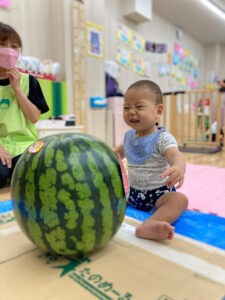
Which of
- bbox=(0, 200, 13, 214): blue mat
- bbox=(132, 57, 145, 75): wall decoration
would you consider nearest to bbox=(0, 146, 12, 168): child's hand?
bbox=(0, 200, 13, 214): blue mat

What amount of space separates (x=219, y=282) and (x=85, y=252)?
12.0 inches

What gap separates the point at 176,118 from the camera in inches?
174

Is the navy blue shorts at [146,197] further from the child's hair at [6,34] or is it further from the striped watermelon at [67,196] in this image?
the child's hair at [6,34]

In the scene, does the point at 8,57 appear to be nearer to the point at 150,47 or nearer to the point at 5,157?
the point at 5,157

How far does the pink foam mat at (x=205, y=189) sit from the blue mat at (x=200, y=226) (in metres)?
0.16

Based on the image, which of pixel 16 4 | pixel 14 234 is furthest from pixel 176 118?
pixel 14 234

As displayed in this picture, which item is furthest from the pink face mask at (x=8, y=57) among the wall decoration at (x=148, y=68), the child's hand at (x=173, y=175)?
the wall decoration at (x=148, y=68)

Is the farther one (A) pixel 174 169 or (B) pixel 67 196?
(A) pixel 174 169

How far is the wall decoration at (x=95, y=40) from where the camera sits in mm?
3539

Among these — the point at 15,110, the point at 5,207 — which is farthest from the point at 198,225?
the point at 15,110

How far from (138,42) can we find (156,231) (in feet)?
15.3

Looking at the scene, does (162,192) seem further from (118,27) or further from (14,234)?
(118,27)

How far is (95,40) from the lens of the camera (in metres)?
3.64

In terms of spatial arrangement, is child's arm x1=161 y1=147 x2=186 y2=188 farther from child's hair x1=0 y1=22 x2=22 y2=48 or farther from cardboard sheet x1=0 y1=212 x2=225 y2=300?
child's hair x1=0 y1=22 x2=22 y2=48
